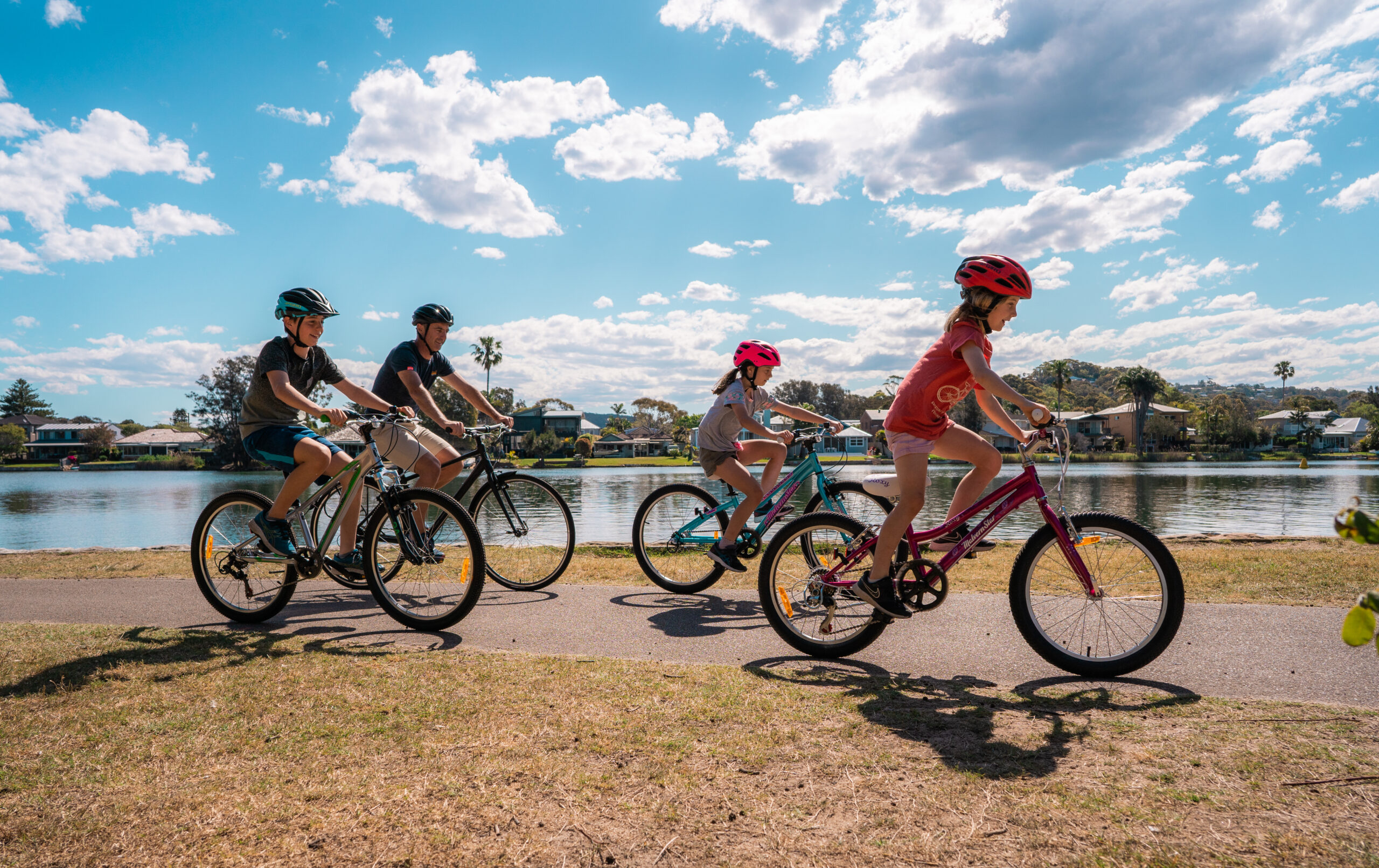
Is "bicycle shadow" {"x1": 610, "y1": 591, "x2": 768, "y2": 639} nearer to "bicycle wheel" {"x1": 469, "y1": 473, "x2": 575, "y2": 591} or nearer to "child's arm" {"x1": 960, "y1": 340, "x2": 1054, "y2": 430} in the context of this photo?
"bicycle wheel" {"x1": 469, "y1": 473, "x2": 575, "y2": 591}

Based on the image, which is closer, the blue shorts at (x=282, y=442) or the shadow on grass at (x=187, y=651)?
the shadow on grass at (x=187, y=651)

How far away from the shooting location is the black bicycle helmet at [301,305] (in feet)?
17.2

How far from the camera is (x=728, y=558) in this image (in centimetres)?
604

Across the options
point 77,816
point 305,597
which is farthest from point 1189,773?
point 305,597

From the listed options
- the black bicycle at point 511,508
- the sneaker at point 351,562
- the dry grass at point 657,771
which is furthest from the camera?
the black bicycle at point 511,508

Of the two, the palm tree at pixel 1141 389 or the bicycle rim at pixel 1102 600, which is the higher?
the palm tree at pixel 1141 389

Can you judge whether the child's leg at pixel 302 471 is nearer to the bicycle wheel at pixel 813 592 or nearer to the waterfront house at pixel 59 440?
the bicycle wheel at pixel 813 592

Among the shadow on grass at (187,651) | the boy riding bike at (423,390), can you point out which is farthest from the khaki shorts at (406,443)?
the shadow on grass at (187,651)

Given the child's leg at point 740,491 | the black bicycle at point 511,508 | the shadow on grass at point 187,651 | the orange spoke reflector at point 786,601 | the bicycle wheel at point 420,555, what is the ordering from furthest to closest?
the black bicycle at point 511,508
the child's leg at point 740,491
the bicycle wheel at point 420,555
the orange spoke reflector at point 786,601
the shadow on grass at point 187,651

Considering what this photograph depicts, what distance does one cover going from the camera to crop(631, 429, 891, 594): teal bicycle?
19.5 feet

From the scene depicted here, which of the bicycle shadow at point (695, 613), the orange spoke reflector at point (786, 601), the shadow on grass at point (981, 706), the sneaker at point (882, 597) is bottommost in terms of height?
the bicycle shadow at point (695, 613)

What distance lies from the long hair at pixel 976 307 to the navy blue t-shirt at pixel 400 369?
14.5ft

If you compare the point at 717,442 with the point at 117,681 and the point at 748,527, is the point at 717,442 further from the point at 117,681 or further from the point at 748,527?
the point at 117,681

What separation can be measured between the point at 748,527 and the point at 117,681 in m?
4.26
